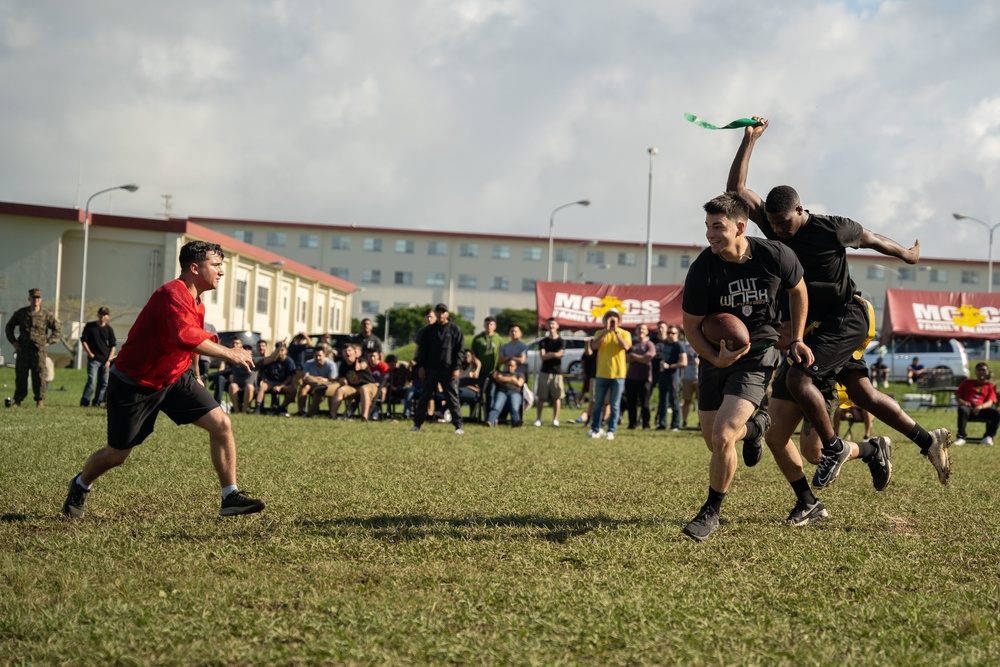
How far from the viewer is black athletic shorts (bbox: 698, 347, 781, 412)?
612cm

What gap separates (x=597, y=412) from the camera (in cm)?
1603

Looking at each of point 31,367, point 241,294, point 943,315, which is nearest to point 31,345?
point 31,367

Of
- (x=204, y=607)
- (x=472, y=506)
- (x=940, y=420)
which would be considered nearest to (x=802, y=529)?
(x=472, y=506)

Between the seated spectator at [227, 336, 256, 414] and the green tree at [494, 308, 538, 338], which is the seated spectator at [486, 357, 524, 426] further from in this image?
the green tree at [494, 308, 538, 338]

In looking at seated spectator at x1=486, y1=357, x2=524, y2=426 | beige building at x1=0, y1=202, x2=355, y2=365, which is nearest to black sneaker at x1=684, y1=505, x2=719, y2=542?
seated spectator at x1=486, y1=357, x2=524, y2=426

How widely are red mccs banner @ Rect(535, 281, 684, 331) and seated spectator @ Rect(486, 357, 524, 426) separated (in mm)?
10094

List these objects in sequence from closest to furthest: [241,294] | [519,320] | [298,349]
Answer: [298,349] → [241,294] → [519,320]

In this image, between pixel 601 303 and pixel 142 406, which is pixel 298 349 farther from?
pixel 142 406

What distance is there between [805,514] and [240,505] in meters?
3.59

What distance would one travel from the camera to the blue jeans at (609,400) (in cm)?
1599

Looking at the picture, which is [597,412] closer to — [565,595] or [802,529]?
[802,529]

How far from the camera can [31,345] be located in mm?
18031

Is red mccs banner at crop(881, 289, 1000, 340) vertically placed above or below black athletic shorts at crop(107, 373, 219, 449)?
above

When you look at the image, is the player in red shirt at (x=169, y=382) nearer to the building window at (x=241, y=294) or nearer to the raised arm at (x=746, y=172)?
the raised arm at (x=746, y=172)
